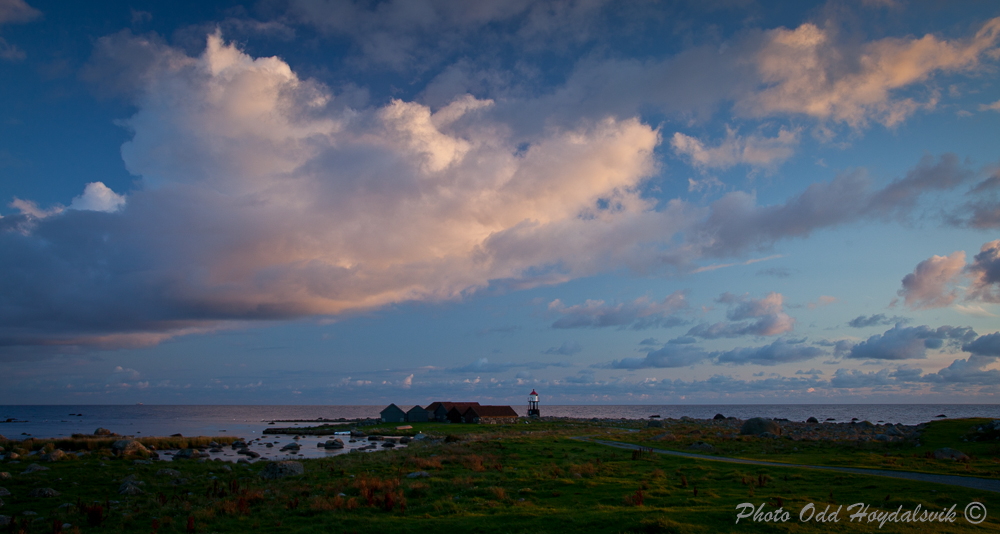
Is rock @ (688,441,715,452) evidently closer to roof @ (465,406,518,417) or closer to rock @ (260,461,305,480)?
rock @ (260,461,305,480)

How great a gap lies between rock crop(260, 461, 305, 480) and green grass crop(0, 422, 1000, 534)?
1.01m

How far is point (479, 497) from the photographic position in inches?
800

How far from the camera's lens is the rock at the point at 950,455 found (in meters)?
29.4

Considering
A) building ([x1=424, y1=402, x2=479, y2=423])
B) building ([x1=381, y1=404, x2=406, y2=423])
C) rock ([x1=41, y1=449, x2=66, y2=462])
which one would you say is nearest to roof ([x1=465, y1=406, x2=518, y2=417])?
building ([x1=424, y1=402, x2=479, y2=423])

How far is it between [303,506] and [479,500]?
6.82 meters

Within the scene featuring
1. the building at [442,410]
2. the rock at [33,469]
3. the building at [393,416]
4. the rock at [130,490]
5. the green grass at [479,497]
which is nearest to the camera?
the green grass at [479,497]

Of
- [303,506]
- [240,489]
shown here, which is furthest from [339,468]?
[303,506]

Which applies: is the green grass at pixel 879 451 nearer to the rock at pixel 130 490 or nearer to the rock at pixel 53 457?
the rock at pixel 130 490

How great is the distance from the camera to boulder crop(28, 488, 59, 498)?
895 inches

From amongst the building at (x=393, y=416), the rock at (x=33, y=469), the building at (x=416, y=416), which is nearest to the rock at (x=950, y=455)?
the rock at (x=33, y=469)

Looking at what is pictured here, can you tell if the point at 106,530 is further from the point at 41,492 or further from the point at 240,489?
the point at 41,492

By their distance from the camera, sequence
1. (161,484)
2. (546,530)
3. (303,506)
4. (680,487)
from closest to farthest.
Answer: (546,530) → (303,506) → (680,487) → (161,484)

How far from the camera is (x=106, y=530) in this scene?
1677cm

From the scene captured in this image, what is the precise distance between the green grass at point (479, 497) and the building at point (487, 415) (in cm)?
6677
